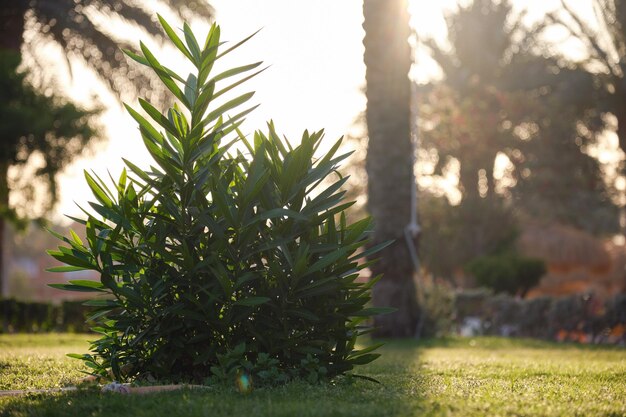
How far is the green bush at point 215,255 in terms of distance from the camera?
4898 mm

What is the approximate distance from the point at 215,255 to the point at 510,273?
2371 cm

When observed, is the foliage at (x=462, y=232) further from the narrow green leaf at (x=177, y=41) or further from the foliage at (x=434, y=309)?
the narrow green leaf at (x=177, y=41)

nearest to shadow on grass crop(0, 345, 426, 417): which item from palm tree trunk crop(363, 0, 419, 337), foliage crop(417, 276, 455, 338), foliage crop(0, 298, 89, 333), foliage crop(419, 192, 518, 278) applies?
palm tree trunk crop(363, 0, 419, 337)

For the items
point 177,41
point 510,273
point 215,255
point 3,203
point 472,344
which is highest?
point 3,203

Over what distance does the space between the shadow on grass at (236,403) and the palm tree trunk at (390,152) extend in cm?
813

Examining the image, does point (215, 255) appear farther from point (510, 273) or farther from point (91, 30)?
point (510, 273)

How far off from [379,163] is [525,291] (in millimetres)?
16827

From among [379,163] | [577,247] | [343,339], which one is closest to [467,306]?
[379,163]

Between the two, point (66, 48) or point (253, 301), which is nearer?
point (253, 301)

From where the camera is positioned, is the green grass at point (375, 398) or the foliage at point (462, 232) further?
the foliage at point (462, 232)

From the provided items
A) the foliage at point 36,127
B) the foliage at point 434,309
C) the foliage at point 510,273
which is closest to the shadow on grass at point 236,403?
the foliage at point 434,309

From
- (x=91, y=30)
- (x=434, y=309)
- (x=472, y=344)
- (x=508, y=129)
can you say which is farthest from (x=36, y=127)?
(x=508, y=129)

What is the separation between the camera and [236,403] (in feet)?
13.3

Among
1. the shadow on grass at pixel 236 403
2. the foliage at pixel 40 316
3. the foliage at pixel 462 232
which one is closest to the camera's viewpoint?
the shadow on grass at pixel 236 403
